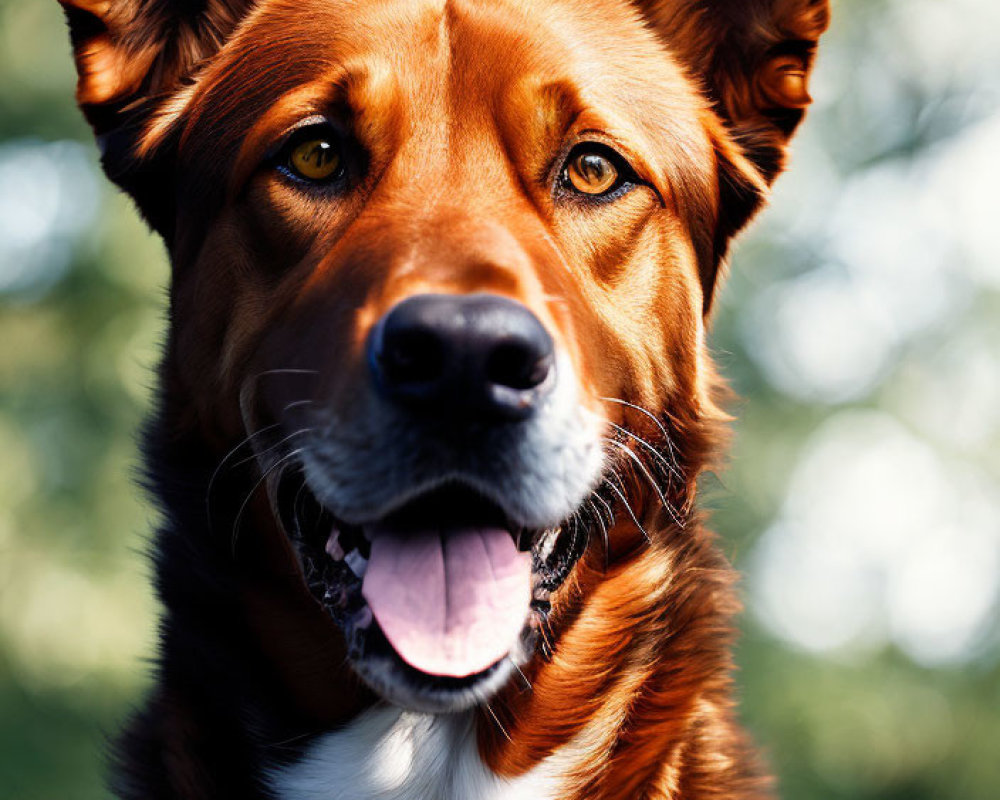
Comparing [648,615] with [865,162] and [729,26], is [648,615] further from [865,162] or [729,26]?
[865,162]

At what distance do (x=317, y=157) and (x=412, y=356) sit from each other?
0.88 metres

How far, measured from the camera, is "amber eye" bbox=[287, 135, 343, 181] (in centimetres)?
277

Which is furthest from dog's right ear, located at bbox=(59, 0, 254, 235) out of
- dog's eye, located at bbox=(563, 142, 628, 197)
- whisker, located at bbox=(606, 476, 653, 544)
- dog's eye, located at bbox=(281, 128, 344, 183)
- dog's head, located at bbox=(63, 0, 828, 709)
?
whisker, located at bbox=(606, 476, 653, 544)

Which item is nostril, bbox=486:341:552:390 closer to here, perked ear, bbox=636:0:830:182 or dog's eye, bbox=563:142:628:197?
dog's eye, bbox=563:142:628:197

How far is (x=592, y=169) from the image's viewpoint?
2.84 meters

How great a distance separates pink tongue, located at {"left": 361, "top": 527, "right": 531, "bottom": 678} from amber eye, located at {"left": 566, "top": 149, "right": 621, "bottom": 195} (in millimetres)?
942

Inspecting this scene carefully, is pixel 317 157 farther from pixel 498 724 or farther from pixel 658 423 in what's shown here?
pixel 498 724

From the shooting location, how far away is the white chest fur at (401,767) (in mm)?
2684

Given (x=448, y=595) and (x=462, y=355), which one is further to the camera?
(x=448, y=595)

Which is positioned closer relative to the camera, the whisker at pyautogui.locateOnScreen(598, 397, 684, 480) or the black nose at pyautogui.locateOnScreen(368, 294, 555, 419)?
the black nose at pyautogui.locateOnScreen(368, 294, 555, 419)

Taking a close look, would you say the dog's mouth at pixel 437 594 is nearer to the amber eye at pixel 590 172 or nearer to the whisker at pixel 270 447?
the whisker at pixel 270 447

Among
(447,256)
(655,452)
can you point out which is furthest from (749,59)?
(447,256)

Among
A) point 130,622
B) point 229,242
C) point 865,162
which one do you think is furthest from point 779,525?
point 229,242

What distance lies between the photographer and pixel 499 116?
2744 mm
